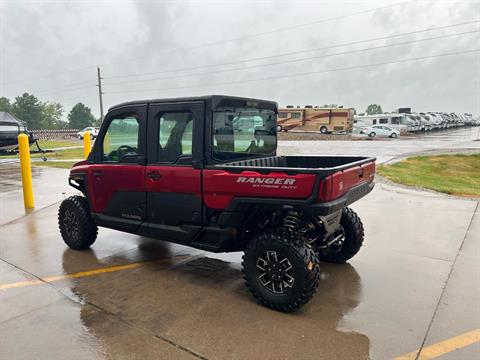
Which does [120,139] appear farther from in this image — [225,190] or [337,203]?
[337,203]

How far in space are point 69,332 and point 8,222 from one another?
15.2 feet

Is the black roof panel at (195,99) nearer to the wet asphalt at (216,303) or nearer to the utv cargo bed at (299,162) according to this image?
the utv cargo bed at (299,162)

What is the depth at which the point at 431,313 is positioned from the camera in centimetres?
→ 355

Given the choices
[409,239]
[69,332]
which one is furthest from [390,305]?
[69,332]

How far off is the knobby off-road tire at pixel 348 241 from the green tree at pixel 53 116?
335 feet

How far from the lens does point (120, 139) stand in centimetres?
481

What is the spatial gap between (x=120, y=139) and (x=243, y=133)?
1527 mm

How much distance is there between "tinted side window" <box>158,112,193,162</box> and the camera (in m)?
4.10

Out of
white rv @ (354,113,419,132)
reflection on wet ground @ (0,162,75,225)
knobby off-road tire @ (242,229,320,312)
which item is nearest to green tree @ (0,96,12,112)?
white rv @ (354,113,419,132)

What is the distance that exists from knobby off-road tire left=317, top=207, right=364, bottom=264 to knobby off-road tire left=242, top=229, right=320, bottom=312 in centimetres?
124

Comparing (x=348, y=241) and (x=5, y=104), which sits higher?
(x=5, y=104)

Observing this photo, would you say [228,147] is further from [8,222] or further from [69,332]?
[8,222]

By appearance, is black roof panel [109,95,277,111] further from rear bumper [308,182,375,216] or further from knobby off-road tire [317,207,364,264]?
knobby off-road tire [317,207,364,264]

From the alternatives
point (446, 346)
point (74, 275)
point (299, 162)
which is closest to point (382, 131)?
point (299, 162)
